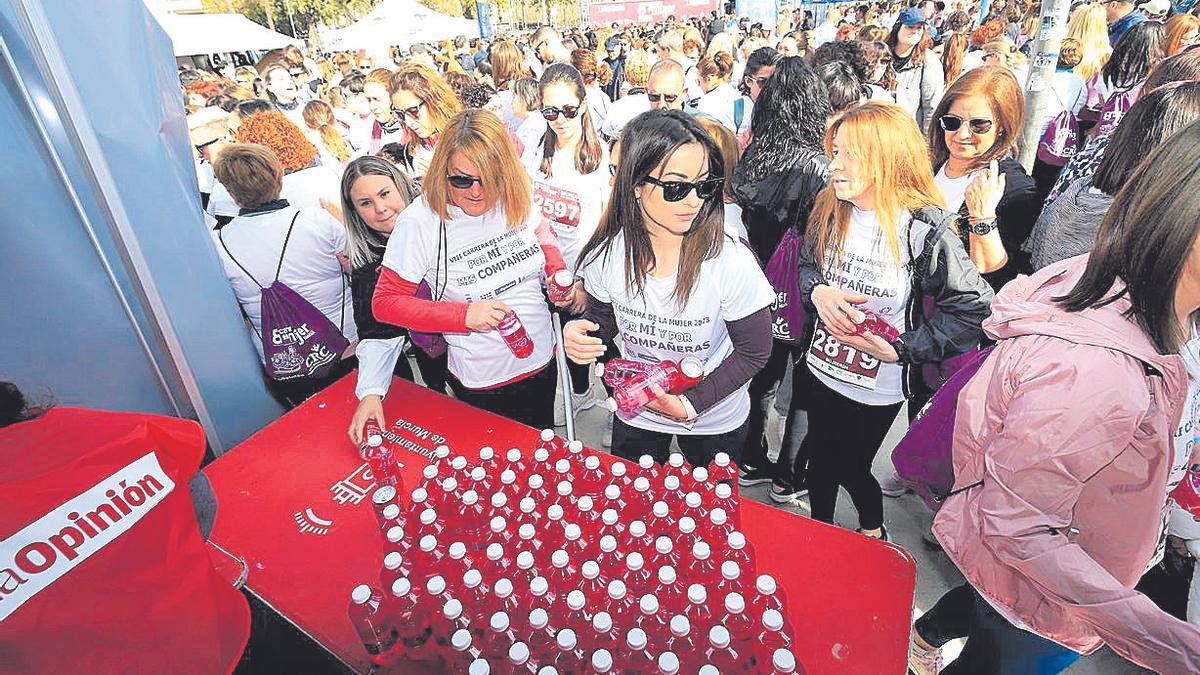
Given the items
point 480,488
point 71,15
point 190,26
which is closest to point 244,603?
point 480,488

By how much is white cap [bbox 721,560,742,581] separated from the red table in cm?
34

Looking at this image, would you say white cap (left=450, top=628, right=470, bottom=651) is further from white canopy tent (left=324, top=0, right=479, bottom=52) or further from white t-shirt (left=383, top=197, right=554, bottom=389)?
white canopy tent (left=324, top=0, right=479, bottom=52)

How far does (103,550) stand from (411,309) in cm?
116

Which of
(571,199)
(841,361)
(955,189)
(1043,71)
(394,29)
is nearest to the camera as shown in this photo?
(841,361)

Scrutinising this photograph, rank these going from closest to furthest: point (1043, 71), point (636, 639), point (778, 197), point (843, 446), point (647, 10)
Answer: point (636, 639) → point (843, 446) → point (778, 197) → point (1043, 71) → point (647, 10)

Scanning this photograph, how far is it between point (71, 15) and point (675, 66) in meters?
3.81

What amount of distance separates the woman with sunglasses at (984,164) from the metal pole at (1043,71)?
2234 millimetres

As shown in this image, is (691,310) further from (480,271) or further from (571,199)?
(571,199)

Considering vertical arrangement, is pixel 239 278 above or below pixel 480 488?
above

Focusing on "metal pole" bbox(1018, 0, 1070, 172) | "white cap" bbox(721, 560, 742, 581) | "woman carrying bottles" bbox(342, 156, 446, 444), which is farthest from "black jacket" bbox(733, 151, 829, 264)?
"metal pole" bbox(1018, 0, 1070, 172)

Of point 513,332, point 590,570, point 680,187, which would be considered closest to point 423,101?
point 513,332

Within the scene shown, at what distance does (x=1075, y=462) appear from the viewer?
1.24 meters

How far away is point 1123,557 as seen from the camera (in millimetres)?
1441

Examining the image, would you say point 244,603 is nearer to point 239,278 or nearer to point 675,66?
point 239,278
